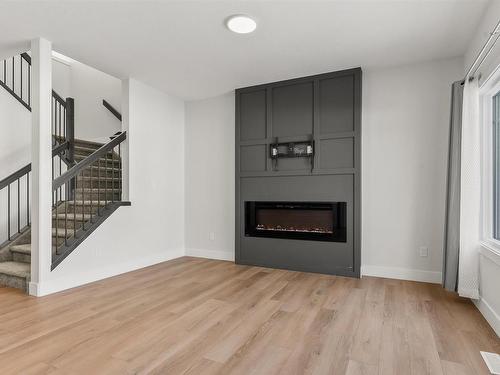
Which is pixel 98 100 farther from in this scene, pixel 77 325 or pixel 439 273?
pixel 439 273

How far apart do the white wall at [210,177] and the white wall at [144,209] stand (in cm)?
15

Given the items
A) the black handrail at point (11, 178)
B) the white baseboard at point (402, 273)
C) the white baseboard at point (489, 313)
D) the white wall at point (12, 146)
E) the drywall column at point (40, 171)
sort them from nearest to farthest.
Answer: the white baseboard at point (489, 313), the drywall column at point (40, 171), the white baseboard at point (402, 273), the black handrail at point (11, 178), the white wall at point (12, 146)

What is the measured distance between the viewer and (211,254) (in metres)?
4.75

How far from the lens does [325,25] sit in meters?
2.73

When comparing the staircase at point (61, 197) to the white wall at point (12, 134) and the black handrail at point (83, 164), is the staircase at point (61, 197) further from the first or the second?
the white wall at point (12, 134)

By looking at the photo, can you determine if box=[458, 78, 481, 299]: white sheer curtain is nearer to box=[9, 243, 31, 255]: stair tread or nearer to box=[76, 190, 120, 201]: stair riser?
box=[76, 190, 120, 201]: stair riser

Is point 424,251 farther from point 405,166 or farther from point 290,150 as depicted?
point 290,150

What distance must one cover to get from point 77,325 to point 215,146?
10.3 feet

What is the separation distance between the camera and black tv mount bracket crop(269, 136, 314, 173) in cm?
389

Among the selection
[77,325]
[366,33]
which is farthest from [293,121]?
[77,325]

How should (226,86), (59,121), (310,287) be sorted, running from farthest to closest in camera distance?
(59,121) < (226,86) < (310,287)

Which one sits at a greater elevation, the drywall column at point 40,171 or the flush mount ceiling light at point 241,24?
the flush mount ceiling light at point 241,24

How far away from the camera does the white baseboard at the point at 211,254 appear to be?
15.1 ft

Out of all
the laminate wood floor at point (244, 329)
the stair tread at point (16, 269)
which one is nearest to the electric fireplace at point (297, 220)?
the laminate wood floor at point (244, 329)
